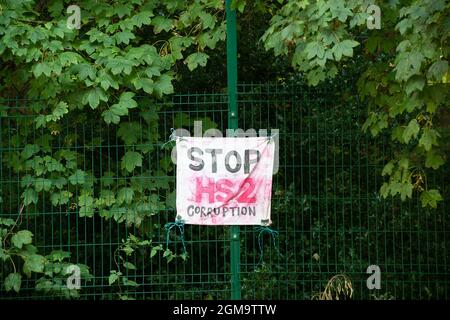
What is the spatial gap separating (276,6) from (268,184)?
→ 2.21 meters

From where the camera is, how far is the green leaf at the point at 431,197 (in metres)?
7.91

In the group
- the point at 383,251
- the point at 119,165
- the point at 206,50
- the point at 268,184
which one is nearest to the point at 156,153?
the point at 119,165

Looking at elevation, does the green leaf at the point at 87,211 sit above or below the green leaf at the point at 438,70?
below

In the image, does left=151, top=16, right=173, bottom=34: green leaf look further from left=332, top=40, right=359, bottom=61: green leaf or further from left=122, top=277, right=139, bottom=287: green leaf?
left=122, top=277, right=139, bottom=287: green leaf

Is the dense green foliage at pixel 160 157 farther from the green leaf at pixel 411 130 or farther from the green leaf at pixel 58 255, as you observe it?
the green leaf at pixel 411 130

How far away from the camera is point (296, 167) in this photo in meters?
8.76

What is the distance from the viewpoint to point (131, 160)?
27.8 feet

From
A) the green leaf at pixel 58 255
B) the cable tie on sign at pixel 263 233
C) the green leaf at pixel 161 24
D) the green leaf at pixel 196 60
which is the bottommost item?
the green leaf at pixel 58 255

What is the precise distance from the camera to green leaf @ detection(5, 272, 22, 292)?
825cm

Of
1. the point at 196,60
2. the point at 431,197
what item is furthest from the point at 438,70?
the point at 196,60

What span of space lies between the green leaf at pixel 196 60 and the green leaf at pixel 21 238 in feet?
7.70

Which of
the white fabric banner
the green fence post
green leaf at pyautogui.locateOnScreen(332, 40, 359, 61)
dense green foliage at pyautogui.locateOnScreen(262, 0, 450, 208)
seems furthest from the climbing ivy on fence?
green leaf at pyautogui.locateOnScreen(332, 40, 359, 61)

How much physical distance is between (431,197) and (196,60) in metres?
2.76


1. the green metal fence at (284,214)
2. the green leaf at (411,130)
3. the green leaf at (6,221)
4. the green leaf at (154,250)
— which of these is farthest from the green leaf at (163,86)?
the green leaf at (411,130)
